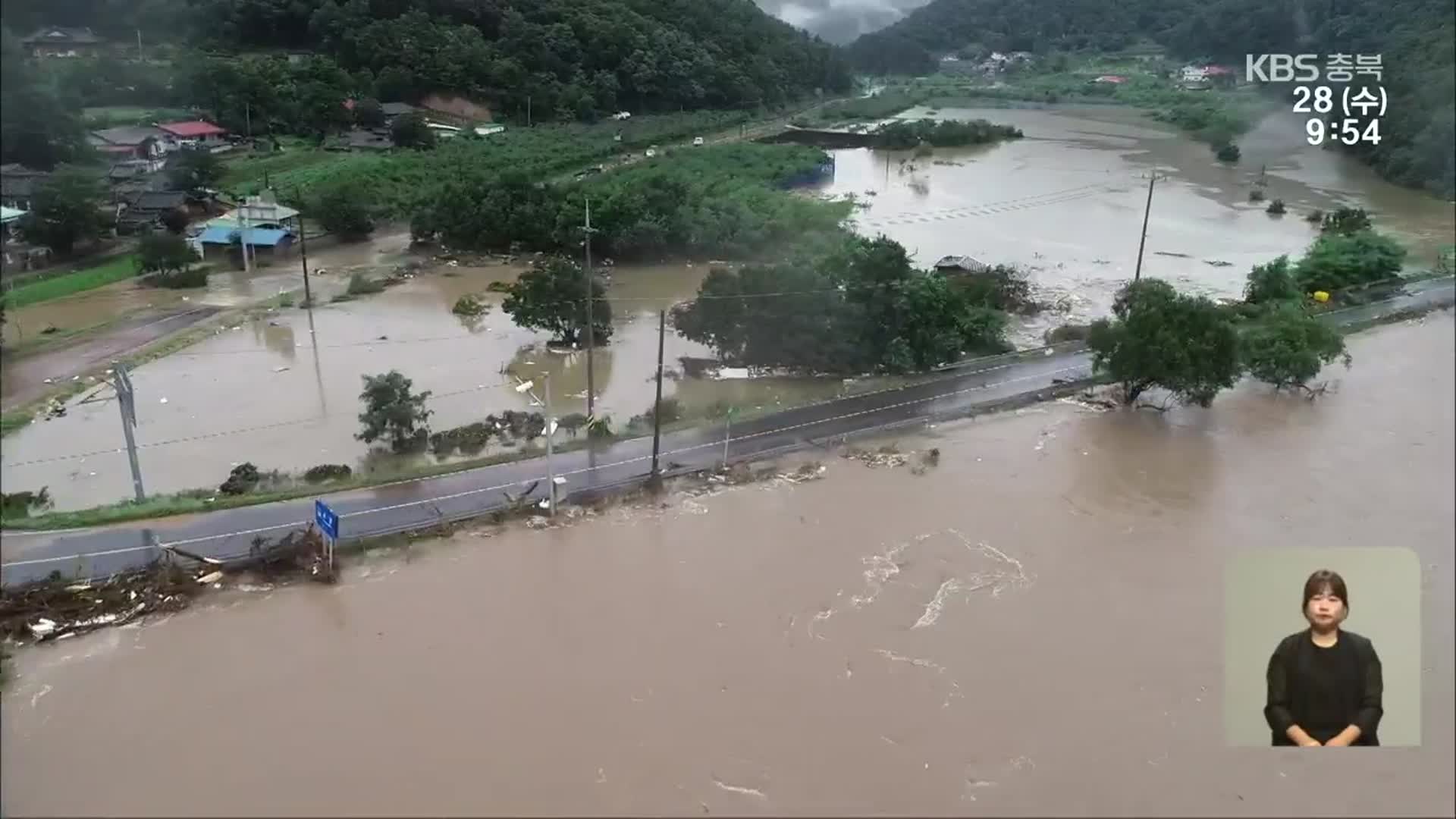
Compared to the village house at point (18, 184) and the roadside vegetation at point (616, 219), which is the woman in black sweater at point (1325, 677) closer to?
the village house at point (18, 184)

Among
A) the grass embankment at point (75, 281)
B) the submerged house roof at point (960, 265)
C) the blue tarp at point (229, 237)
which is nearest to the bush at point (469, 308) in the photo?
the blue tarp at point (229, 237)

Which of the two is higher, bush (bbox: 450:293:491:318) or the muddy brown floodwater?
bush (bbox: 450:293:491:318)

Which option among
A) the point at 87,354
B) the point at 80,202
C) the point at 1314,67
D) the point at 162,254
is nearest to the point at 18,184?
the point at 80,202

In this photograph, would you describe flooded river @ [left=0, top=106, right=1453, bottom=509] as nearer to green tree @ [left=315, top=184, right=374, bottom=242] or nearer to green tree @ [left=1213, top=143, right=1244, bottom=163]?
green tree @ [left=1213, top=143, right=1244, bottom=163]

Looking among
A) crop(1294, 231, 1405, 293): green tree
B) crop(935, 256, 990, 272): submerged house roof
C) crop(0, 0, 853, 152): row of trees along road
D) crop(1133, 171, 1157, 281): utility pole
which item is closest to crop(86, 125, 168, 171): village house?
crop(0, 0, 853, 152): row of trees along road

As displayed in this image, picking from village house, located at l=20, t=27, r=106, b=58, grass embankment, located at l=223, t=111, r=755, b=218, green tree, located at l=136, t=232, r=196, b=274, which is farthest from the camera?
grass embankment, located at l=223, t=111, r=755, b=218

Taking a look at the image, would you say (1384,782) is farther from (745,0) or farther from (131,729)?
(745,0)
